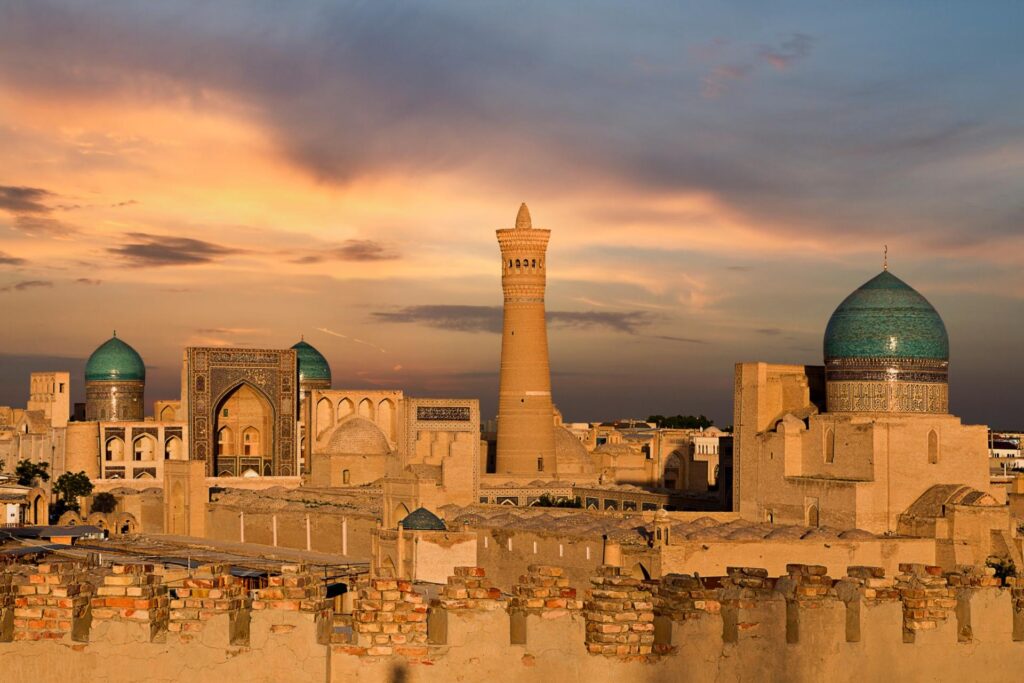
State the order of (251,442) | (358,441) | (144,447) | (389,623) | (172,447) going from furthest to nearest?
(251,442) → (144,447) → (172,447) → (358,441) → (389,623)

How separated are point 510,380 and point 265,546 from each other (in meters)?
9.71

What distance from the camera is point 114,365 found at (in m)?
62.9

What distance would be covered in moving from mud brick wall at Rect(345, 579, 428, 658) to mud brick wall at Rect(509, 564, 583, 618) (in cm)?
54

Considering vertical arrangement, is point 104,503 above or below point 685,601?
below

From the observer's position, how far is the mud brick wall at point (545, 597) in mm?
8430

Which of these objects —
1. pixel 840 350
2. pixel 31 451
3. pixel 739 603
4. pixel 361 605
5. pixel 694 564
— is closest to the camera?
pixel 361 605

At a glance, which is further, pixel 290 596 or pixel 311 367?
pixel 311 367

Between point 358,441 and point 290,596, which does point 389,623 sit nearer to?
point 290,596

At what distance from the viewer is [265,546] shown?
153ft

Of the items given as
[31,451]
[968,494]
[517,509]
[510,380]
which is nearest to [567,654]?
[968,494]

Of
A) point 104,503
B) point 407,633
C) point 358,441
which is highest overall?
point 358,441

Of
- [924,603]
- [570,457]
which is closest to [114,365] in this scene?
[570,457]

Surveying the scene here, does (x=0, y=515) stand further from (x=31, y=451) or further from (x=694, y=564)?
(x=694, y=564)

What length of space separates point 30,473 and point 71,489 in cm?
363
